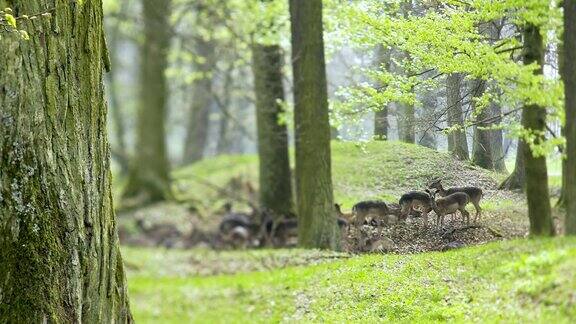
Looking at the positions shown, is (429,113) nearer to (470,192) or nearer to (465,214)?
(470,192)

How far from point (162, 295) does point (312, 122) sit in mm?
4768

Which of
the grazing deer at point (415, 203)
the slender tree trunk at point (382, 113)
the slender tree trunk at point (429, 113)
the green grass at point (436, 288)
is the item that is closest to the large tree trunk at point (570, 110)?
the green grass at point (436, 288)

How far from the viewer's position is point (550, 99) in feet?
15.2

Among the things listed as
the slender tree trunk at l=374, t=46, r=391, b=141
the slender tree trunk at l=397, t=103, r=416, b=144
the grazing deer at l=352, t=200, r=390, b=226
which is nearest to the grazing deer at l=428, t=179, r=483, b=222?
the slender tree trunk at l=397, t=103, r=416, b=144

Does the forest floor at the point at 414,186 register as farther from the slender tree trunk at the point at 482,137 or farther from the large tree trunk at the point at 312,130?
the large tree trunk at the point at 312,130

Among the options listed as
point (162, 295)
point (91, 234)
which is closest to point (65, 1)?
point (91, 234)

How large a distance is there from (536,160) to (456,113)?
2.17 feet

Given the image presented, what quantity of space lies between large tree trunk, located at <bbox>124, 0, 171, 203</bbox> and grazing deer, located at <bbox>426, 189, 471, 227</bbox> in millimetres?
11845

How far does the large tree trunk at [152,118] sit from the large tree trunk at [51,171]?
11.0 metres

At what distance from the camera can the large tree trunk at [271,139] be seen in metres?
11.8

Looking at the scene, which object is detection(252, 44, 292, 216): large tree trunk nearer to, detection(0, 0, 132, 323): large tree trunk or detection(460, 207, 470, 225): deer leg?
detection(0, 0, 132, 323): large tree trunk

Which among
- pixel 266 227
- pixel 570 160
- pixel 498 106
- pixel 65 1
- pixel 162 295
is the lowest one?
pixel 162 295

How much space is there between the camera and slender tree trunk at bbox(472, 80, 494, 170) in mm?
4953

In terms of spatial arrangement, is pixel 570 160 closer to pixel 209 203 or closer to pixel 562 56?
pixel 562 56
